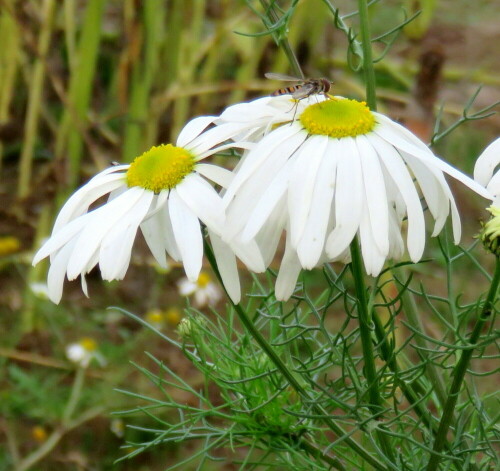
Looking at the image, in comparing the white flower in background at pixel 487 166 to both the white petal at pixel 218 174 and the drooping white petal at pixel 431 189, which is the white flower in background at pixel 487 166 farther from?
the white petal at pixel 218 174

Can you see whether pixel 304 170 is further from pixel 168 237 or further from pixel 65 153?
pixel 65 153

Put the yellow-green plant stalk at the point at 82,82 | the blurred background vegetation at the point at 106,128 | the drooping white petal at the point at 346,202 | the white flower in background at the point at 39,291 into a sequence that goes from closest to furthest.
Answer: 1. the drooping white petal at the point at 346,202
2. the blurred background vegetation at the point at 106,128
3. the white flower in background at the point at 39,291
4. the yellow-green plant stalk at the point at 82,82

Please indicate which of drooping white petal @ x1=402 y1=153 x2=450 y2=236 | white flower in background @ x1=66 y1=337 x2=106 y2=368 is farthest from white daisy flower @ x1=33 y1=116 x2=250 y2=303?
white flower in background @ x1=66 y1=337 x2=106 y2=368

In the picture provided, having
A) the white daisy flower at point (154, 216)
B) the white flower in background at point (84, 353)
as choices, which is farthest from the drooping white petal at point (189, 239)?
the white flower in background at point (84, 353)

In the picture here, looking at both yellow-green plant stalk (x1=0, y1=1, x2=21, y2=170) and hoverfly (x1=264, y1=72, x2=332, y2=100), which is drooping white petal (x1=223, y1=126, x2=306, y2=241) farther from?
yellow-green plant stalk (x1=0, y1=1, x2=21, y2=170)

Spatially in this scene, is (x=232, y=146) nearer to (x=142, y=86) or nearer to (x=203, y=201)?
(x=203, y=201)

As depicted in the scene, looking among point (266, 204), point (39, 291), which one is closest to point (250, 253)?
point (266, 204)

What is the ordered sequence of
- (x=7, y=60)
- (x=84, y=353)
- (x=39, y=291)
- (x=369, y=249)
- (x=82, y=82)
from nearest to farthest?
(x=369, y=249)
(x=84, y=353)
(x=39, y=291)
(x=82, y=82)
(x=7, y=60)
